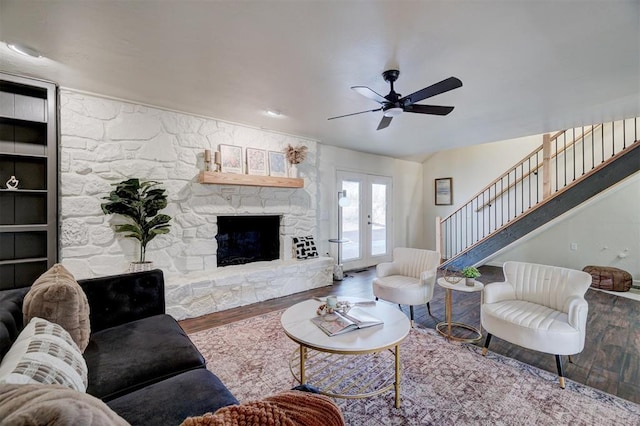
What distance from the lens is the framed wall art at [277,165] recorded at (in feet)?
14.3

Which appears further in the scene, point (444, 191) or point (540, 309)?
point (444, 191)

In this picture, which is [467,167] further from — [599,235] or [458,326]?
[458,326]

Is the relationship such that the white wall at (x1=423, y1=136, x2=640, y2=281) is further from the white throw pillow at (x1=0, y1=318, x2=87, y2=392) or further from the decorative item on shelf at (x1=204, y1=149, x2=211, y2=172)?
the white throw pillow at (x1=0, y1=318, x2=87, y2=392)

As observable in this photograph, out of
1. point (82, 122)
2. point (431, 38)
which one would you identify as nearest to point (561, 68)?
point (431, 38)

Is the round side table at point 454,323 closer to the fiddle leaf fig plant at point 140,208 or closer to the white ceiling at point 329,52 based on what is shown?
the white ceiling at point 329,52

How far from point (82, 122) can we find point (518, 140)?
7.11 m

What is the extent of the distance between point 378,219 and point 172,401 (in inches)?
217

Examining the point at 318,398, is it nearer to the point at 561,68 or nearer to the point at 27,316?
the point at 27,316

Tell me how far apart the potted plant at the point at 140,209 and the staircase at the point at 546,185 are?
4.81 m

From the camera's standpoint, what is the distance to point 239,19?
5.98ft

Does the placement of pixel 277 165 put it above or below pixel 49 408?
above

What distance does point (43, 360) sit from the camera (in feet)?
3.45

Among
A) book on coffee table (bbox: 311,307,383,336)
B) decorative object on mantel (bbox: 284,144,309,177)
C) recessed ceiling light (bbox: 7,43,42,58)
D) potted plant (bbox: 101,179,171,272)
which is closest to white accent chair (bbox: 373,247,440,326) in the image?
book on coffee table (bbox: 311,307,383,336)

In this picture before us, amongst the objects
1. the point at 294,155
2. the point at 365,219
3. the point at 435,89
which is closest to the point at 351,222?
the point at 365,219
